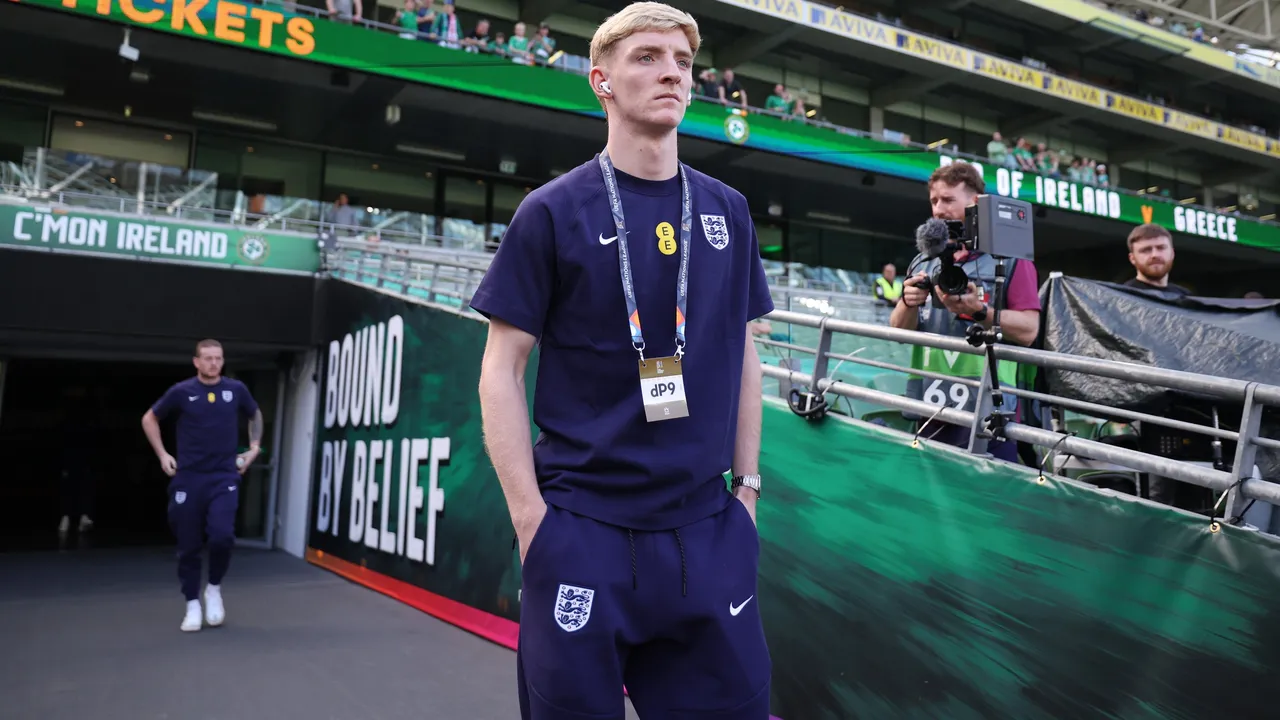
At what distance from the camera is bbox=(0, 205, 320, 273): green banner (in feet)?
33.6

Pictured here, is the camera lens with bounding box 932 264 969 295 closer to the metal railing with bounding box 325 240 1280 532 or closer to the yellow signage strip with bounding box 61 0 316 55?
the metal railing with bounding box 325 240 1280 532

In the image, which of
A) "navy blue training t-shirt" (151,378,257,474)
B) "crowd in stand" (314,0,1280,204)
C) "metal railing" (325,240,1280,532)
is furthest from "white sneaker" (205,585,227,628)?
"crowd in stand" (314,0,1280,204)

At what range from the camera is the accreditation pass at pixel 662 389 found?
167 cm

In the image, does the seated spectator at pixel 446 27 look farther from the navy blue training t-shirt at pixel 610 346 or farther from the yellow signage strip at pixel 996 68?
the navy blue training t-shirt at pixel 610 346

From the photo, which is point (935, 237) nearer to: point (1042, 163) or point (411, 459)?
point (411, 459)

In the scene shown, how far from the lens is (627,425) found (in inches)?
65.4

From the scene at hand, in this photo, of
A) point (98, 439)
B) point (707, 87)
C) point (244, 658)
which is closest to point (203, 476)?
point (244, 658)

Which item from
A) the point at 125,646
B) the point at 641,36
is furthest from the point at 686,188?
the point at 125,646

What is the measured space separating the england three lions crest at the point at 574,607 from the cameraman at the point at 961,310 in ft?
6.99

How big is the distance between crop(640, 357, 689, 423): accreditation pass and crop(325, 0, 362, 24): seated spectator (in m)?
14.5

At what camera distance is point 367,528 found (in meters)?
8.65

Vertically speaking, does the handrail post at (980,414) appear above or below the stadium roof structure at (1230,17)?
below

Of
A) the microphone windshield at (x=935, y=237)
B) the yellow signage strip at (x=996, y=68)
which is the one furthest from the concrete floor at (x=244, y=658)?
the yellow signage strip at (x=996, y=68)

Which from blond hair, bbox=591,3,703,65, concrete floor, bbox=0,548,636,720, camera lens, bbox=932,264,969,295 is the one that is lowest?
concrete floor, bbox=0,548,636,720
